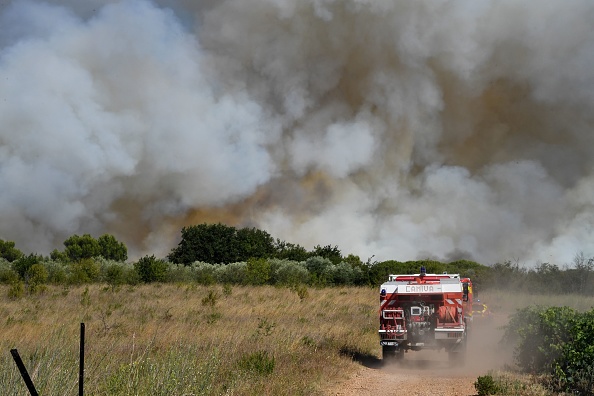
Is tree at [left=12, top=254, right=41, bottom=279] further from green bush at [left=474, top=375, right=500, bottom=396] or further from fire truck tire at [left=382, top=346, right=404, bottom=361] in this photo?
green bush at [left=474, top=375, right=500, bottom=396]

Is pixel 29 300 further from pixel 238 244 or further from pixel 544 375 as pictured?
pixel 238 244

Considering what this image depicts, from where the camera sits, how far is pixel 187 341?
12.6m

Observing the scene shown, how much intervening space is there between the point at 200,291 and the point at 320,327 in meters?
15.7

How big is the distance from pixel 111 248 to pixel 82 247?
16.3 ft

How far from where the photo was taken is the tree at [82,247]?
97375 millimetres

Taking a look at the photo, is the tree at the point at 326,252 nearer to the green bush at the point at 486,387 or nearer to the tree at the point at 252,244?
the tree at the point at 252,244

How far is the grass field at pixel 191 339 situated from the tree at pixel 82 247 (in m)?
70.6

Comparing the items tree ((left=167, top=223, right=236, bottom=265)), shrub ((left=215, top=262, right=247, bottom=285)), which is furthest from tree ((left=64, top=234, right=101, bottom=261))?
shrub ((left=215, top=262, right=247, bottom=285))

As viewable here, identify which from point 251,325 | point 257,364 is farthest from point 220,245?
point 257,364

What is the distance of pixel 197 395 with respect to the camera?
7.73 meters

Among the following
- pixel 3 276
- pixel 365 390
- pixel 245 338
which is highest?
pixel 3 276

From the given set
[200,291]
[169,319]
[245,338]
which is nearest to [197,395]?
[245,338]

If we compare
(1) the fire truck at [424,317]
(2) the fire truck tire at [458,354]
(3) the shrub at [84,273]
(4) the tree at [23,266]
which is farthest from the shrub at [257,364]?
(4) the tree at [23,266]

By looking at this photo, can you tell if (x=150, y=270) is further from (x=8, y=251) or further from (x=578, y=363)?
(x=8, y=251)
